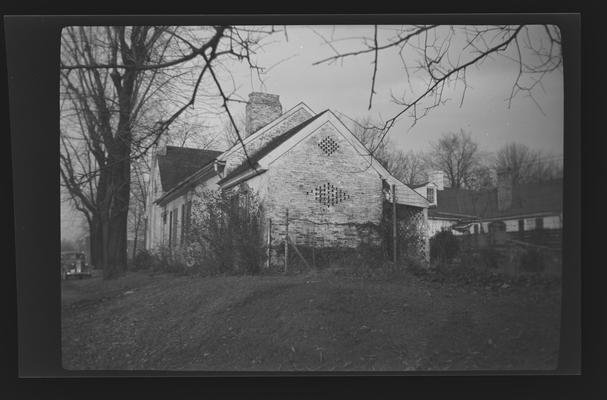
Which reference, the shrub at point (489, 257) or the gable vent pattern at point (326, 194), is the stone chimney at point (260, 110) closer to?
the gable vent pattern at point (326, 194)

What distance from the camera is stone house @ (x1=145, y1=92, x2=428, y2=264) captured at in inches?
220

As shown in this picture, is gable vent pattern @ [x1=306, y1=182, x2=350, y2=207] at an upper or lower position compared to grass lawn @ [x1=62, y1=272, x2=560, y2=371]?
upper

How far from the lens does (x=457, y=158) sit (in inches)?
218

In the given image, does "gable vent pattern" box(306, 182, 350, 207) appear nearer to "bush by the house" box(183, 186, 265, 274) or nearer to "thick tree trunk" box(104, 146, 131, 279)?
"bush by the house" box(183, 186, 265, 274)

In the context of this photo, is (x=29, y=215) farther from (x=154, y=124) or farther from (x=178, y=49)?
(x=178, y=49)

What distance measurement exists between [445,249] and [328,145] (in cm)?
150

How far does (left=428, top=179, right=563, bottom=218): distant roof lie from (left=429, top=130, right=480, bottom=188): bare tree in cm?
12

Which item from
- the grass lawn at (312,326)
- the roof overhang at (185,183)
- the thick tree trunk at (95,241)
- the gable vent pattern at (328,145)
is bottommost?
the grass lawn at (312,326)

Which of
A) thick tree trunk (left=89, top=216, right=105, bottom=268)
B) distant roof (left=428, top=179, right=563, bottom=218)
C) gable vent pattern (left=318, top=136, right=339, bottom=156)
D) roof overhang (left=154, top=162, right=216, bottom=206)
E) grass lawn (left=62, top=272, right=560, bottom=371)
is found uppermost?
gable vent pattern (left=318, top=136, right=339, bottom=156)

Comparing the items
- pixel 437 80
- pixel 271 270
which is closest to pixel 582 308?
→ pixel 437 80

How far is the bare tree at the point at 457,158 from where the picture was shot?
18.0 feet

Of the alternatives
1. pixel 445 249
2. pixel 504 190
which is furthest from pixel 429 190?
pixel 504 190

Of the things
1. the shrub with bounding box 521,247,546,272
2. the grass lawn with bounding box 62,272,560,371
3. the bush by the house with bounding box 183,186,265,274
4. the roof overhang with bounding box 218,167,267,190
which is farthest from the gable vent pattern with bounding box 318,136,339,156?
the shrub with bounding box 521,247,546,272

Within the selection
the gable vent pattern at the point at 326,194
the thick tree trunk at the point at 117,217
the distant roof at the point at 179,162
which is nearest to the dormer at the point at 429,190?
the gable vent pattern at the point at 326,194
